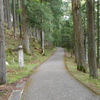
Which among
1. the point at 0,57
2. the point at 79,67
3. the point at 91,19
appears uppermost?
the point at 91,19

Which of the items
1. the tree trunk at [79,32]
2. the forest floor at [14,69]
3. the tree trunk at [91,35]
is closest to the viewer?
the forest floor at [14,69]

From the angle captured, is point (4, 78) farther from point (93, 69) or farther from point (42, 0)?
point (42, 0)

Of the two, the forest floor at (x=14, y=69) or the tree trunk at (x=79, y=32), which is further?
the tree trunk at (x=79, y=32)

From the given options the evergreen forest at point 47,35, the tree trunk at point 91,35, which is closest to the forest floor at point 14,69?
the evergreen forest at point 47,35

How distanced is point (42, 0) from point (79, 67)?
11703 mm

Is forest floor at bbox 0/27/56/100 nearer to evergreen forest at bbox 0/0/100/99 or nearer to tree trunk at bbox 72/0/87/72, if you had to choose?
evergreen forest at bbox 0/0/100/99

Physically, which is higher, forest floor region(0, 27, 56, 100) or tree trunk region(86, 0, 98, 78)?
tree trunk region(86, 0, 98, 78)

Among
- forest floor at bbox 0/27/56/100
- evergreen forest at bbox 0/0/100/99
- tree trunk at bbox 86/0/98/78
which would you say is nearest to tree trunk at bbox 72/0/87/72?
evergreen forest at bbox 0/0/100/99

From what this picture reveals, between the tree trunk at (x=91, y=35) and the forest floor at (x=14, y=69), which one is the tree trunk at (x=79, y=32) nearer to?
the tree trunk at (x=91, y=35)

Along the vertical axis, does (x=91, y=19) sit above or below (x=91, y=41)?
above

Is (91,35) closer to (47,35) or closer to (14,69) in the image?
(14,69)

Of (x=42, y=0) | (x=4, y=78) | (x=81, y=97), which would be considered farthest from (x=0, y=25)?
(x=42, y=0)

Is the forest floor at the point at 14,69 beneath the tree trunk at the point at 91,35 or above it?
beneath

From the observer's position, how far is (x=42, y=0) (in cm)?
1778
